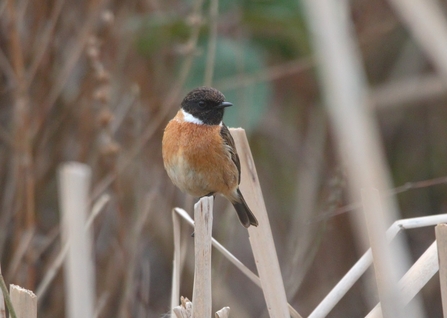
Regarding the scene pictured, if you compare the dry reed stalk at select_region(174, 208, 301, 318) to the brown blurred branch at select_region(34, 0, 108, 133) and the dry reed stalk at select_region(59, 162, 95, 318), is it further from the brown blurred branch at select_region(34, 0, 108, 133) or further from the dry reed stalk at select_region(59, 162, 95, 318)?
the brown blurred branch at select_region(34, 0, 108, 133)

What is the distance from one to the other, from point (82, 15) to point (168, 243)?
1.76m

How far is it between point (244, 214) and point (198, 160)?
0.37m

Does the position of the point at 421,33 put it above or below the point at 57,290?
above

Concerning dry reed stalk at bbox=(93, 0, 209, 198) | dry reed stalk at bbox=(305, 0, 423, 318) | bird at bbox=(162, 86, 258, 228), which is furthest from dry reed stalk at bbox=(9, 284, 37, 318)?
dry reed stalk at bbox=(93, 0, 209, 198)

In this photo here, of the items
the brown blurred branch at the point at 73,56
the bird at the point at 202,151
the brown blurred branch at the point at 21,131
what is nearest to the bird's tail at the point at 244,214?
the bird at the point at 202,151

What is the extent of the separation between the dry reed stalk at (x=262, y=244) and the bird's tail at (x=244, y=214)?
77 mm

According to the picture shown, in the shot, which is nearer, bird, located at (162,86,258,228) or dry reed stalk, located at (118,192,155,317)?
bird, located at (162,86,258,228)

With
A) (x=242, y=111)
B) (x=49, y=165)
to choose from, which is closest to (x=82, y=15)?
(x=49, y=165)

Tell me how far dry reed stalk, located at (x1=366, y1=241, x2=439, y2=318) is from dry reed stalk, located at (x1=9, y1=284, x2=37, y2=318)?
1159mm

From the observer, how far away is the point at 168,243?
194 inches

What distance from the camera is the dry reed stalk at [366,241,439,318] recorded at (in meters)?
2.31

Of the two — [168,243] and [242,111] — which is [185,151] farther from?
[168,243]

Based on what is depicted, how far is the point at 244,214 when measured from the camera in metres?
3.23

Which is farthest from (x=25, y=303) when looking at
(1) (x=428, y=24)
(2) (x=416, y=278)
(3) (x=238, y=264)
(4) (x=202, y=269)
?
(1) (x=428, y=24)
